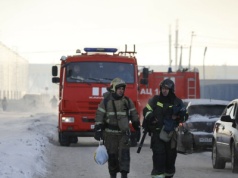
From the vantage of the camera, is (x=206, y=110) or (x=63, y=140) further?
(x=63, y=140)

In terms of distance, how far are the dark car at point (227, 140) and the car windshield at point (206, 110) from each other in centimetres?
371

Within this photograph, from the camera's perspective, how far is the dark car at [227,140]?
1791 centimetres

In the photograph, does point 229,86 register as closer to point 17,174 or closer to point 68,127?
point 68,127

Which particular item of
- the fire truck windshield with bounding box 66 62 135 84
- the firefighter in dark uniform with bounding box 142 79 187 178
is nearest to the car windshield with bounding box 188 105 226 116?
the fire truck windshield with bounding box 66 62 135 84

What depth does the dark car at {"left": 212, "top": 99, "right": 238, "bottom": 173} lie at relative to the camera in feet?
58.7

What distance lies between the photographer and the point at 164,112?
14.2m

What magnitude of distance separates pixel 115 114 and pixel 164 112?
80cm

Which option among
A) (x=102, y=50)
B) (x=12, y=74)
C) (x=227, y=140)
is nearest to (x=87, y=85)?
(x=102, y=50)

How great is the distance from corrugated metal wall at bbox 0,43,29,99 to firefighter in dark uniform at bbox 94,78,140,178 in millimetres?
106887

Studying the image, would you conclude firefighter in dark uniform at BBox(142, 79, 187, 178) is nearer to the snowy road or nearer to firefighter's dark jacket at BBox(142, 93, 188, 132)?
firefighter's dark jacket at BBox(142, 93, 188, 132)

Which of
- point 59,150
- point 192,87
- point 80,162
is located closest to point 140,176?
point 80,162

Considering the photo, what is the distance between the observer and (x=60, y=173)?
59.8 ft

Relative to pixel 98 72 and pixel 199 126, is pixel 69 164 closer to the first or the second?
pixel 199 126

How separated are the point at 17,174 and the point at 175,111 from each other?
3.37 m
